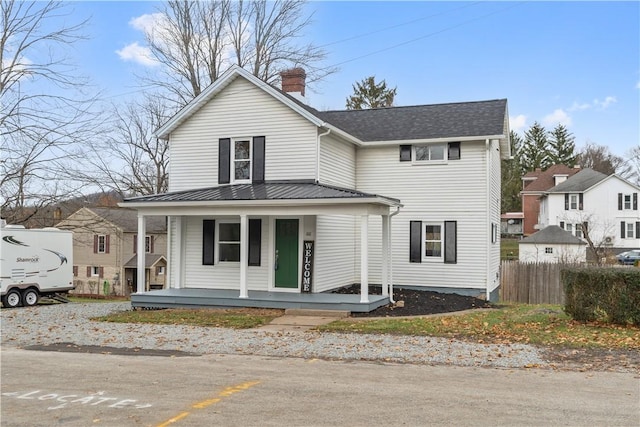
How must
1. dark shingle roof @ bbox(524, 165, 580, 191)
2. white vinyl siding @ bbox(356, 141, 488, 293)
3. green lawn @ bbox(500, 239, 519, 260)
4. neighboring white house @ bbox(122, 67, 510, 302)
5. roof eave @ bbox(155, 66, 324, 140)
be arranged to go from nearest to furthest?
1. neighboring white house @ bbox(122, 67, 510, 302)
2. roof eave @ bbox(155, 66, 324, 140)
3. white vinyl siding @ bbox(356, 141, 488, 293)
4. green lawn @ bbox(500, 239, 519, 260)
5. dark shingle roof @ bbox(524, 165, 580, 191)

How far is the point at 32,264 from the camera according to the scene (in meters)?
20.4

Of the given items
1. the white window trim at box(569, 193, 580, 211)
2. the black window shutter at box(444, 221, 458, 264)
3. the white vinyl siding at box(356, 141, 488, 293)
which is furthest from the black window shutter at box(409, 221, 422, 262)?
the white window trim at box(569, 193, 580, 211)

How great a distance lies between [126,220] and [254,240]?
31.5 meters

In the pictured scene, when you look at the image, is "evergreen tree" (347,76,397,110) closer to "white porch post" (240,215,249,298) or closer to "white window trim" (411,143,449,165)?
"white window trim" (411,143,449,165)

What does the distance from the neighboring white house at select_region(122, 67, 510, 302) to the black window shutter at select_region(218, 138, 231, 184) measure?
4 cm

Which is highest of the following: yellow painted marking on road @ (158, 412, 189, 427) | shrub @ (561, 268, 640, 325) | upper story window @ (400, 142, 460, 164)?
upper story window @ (400, 142, 460, 164)

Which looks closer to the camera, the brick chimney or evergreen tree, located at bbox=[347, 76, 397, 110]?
the brick chimney

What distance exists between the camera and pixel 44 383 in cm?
771

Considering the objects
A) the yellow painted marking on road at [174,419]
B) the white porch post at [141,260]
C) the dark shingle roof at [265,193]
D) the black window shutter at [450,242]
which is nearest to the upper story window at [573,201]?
the black window shutter at [450,242]

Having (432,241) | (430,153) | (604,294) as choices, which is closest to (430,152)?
(430,153)

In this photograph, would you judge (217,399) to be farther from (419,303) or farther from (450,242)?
(450,242)

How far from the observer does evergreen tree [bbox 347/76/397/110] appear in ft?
162

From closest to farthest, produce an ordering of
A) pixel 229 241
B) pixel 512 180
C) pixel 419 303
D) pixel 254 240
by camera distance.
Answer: pixel 419 303 → pixel 254 240 → pixel 229 241 → pixel 512 180

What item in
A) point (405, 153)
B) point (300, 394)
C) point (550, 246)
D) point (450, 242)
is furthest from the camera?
point (550, 246)
